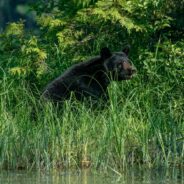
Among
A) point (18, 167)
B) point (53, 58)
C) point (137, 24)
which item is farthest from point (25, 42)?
point (18, 167)

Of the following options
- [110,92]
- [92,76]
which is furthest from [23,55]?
[110,92]

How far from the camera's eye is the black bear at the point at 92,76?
13.5m

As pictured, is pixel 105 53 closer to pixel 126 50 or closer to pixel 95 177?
pixel 126 50

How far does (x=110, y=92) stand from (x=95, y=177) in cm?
250

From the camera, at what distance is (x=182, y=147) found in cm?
1149

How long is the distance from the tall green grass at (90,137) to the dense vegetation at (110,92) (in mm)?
11

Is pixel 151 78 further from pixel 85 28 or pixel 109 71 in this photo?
pixel 85 28

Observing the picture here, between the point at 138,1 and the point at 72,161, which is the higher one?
the point at 138,1

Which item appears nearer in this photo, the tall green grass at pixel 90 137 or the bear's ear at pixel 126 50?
the tall green grass at pixel 90 137

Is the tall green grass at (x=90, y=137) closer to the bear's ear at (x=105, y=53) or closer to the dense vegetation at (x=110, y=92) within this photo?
the dense vegetation at (x=110, y=92)

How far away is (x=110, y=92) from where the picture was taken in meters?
13.0

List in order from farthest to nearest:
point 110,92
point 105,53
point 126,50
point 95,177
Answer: point 126,50, point 105,53, point 110,92, point 95,177

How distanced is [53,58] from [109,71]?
Answer: 5.15 ft


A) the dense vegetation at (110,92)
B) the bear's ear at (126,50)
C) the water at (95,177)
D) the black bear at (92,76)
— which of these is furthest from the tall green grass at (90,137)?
the bear's ear at (126,50)
